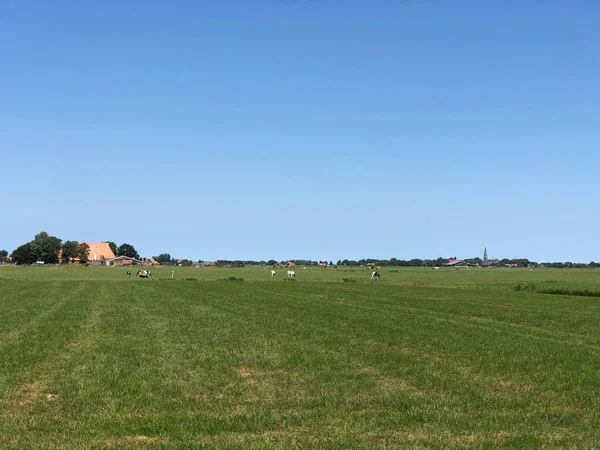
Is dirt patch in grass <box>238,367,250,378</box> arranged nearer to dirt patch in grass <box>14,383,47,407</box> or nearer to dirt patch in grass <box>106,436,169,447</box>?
dirt patch in grass <box>14,383,47,407</box>

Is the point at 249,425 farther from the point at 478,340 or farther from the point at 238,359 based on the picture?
the point at 478,340

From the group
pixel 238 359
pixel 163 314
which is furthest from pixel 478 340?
pixel 163 314

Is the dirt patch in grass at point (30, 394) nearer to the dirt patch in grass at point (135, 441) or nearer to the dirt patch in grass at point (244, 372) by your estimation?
the dirt patch in grass at point (135, 441)

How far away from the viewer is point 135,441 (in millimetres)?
10266

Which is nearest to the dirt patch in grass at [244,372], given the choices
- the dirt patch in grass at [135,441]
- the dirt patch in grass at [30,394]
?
the dirt patch in grass at [30,394]

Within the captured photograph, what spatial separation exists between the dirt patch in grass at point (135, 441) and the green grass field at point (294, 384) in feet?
0.11

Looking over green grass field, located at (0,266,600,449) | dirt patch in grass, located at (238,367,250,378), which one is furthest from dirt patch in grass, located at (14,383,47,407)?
dirt patch in grass, located at (238,367,250,378)

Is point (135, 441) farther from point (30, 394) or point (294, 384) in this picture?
point (294, 384)

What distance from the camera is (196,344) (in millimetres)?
21781

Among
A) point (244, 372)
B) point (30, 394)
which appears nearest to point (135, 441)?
point (30, 394)

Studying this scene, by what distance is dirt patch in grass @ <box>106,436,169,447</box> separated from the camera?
10102mm

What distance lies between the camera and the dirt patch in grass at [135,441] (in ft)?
33.1

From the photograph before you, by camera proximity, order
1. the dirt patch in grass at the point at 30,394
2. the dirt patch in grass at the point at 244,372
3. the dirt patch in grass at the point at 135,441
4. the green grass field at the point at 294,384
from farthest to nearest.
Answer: the dirt patch in grass at the point at 244,372, the dirt patch in grass at the point at 30,394, the green grass field at the point at 294,384, the dirt patch in grass at the point at 135,441

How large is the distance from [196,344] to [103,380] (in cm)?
660
